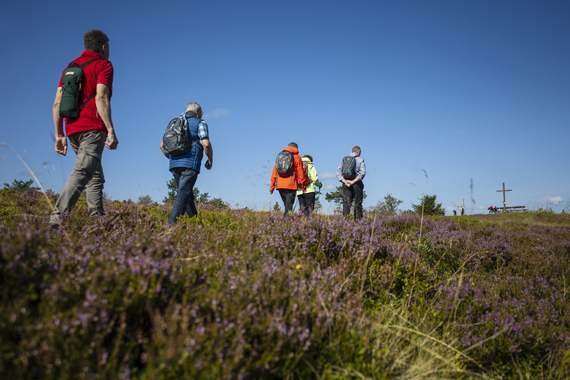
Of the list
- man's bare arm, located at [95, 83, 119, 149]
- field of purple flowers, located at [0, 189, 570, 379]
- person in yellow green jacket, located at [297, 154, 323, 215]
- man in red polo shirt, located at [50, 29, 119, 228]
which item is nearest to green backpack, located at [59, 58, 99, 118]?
man in red polo shirt, located at [50, 29, 119, 228]

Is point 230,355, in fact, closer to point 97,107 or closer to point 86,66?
point 97,107

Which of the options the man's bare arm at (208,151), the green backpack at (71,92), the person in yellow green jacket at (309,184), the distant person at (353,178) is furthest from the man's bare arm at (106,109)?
the distant person at (353,178)

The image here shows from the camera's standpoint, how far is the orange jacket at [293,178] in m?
8.23

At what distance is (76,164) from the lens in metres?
3.98

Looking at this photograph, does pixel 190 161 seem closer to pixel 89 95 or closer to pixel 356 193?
pixel 89 95

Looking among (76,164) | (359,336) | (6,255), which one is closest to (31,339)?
(6,255)

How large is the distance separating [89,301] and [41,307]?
20cm

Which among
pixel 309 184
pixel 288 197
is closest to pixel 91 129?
pixel 288 197

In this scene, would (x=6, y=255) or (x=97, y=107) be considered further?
(x=97, y=107)

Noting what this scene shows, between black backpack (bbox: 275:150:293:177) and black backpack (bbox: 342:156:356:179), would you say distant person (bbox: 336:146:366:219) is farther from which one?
black backpack (bbox: 275:150:293:177)

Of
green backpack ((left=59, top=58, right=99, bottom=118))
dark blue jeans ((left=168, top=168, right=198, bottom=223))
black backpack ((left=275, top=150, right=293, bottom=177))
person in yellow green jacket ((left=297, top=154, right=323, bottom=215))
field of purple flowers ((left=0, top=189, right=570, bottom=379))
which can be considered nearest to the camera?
field of purple flowers ((left=0, top=189, right=570, bottom=379))

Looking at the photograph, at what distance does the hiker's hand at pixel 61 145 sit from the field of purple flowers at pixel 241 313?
33.3 inches

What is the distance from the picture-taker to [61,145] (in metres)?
4.11

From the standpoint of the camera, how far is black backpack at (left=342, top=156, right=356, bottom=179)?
369 inches
